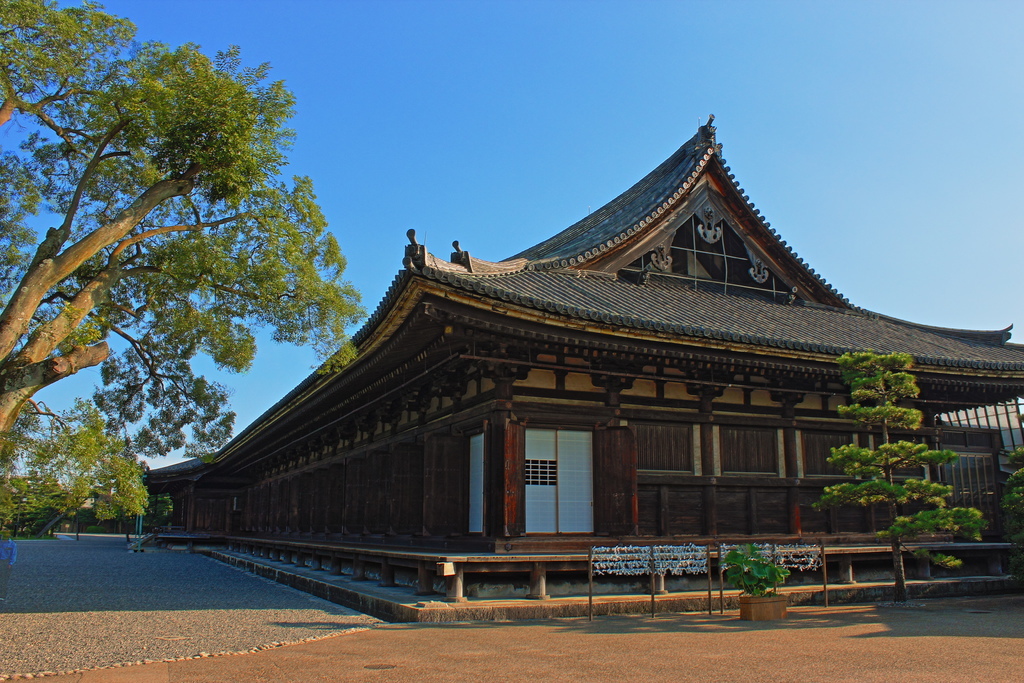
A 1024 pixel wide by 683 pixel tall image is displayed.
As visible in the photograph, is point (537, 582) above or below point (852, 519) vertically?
below

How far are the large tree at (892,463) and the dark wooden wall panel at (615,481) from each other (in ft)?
10.6

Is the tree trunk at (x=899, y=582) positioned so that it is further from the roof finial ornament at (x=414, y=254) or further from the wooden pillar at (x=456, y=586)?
the roof finial ornament at (x=414, y=254)

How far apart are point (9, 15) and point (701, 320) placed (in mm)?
11896

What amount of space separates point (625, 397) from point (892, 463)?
4.62 m

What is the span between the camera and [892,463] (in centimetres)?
1276

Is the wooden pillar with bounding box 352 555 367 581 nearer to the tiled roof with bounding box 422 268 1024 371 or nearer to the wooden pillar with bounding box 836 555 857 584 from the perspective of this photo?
the tiled roof with bounding box 422 268 1024 371

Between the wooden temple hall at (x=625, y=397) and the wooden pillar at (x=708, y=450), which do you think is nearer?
the wooden temple hall at (x=625, y=397)

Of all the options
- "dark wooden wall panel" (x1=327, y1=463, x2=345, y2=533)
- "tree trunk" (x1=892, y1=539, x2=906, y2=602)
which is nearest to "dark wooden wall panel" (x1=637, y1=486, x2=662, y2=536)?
"tree trunk" (x1=892, y1=539, x2=906, y2=602)

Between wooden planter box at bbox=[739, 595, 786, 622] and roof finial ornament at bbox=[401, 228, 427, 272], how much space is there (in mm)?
6754

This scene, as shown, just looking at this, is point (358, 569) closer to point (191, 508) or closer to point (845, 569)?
point (845, 569)

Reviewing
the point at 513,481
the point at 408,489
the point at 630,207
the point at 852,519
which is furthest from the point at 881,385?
the point at 408,489

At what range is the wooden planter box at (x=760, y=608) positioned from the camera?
1088 centimetres

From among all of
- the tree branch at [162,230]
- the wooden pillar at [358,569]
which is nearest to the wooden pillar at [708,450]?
the wooden pillar at [358,569]

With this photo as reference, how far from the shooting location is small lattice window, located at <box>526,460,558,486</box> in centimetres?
1323
